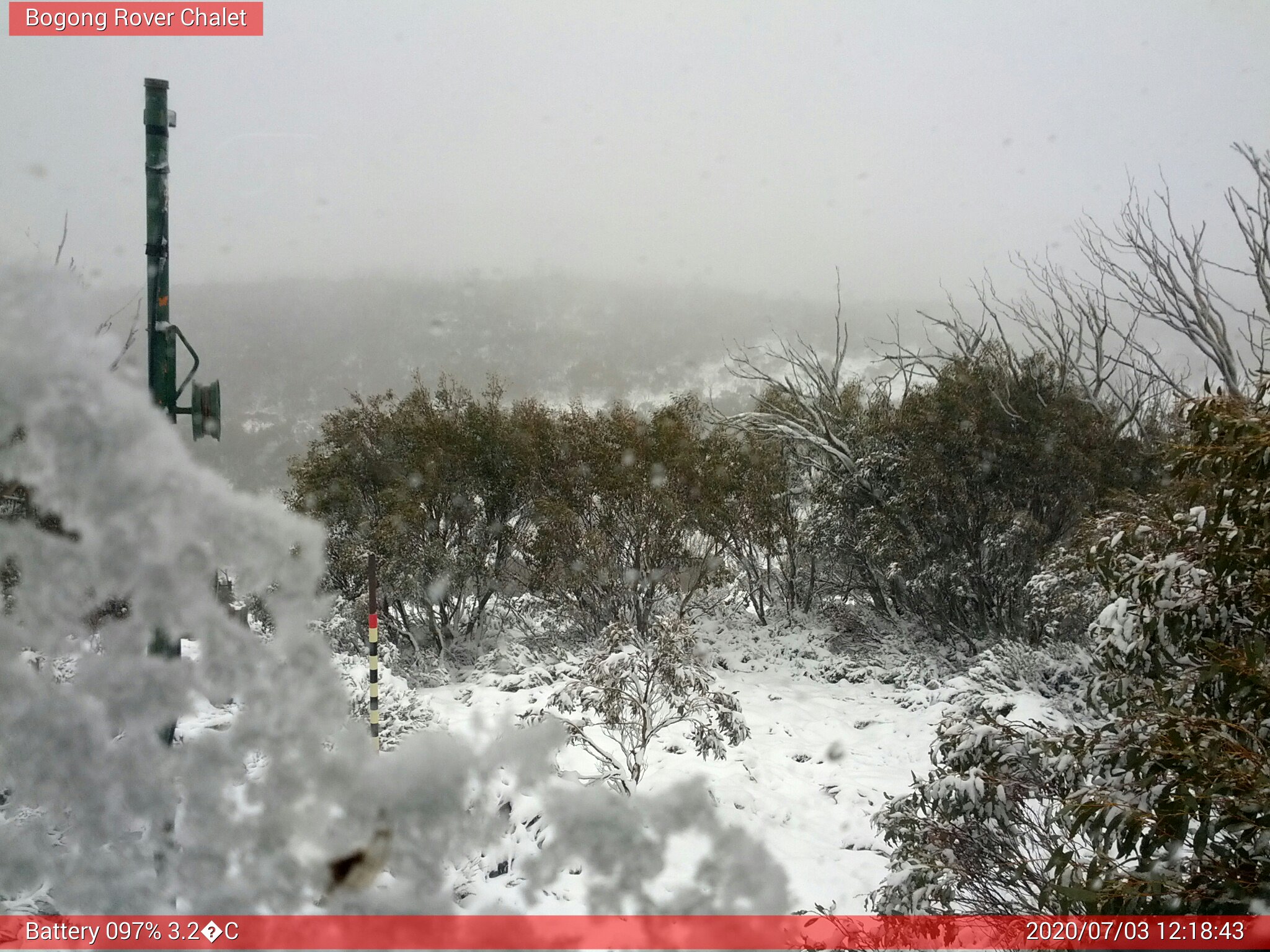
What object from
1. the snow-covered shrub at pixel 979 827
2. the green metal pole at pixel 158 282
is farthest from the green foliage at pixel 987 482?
the green metal pole at pixel 158 282

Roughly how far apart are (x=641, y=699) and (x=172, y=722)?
192 inches

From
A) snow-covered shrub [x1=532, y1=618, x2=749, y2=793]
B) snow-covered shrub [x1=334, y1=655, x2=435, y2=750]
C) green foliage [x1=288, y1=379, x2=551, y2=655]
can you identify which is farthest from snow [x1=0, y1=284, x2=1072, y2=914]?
green foliage [x1=288, y1=379, x2=551, y2=655]

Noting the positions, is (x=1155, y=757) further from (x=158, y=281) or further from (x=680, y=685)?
(x=680, y=685)

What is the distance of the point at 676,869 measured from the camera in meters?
0.62

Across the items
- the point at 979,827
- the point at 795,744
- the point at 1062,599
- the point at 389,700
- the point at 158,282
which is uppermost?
the point at 158,282

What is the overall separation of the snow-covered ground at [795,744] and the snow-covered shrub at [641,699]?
252 millimetres

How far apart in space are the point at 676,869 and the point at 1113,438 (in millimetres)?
10023

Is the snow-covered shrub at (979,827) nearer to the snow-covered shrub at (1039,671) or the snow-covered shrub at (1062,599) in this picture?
the snow-covered shrub at (1062,599)

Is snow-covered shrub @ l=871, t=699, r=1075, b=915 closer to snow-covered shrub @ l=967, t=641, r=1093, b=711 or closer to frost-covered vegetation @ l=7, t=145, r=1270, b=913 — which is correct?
frost-covered vegetation @ l=7, t=145, r=1270, b=913

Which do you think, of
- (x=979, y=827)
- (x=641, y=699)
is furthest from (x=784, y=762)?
(x=979, y=827)

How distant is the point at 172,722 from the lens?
0.59 m

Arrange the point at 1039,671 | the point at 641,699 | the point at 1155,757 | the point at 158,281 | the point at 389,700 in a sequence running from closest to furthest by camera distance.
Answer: the point at 158,281, the point at 1155,757, the point at 641,699, the point at 389,700, the point at 1039,671

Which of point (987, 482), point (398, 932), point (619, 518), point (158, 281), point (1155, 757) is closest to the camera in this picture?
point (398, 932)

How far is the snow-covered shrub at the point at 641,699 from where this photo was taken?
505 centimetres
